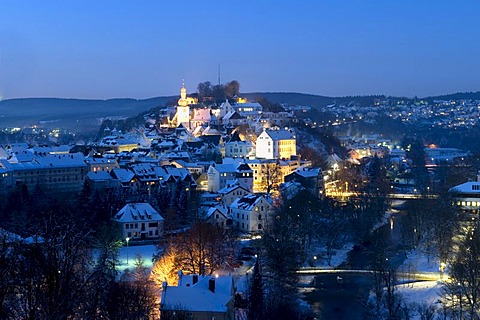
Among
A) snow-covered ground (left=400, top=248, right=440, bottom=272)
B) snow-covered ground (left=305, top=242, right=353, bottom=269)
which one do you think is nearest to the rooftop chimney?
snow-covered ground (left=305, top=242, right=353, bottom=269)

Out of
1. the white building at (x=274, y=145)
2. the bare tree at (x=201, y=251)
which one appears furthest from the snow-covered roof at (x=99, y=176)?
the white building at (x=274, y=145)

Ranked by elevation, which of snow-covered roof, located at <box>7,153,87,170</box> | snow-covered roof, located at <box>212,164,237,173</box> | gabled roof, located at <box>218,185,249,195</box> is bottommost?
gabled roof, located at <box>218,185,249,195</box>

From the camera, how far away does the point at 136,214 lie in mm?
24516

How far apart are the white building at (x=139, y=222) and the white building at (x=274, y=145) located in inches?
630

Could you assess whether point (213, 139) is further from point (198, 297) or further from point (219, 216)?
point (198, 297)

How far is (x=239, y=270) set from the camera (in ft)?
64.4

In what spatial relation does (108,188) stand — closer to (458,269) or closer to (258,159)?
(258,159)

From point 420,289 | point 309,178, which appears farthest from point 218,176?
point 420,289

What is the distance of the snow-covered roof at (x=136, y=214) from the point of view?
2428 cm

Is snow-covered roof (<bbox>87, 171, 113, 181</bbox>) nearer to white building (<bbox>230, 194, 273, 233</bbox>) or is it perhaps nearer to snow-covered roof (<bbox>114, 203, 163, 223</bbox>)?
snow-covered roof (<bbox>114, 203, 163, 223</bbox>)

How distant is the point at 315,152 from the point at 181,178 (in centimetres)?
1482

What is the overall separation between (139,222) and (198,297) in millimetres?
11080

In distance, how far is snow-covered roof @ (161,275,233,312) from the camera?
13.4 metres

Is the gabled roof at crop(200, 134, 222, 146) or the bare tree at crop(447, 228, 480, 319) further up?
the gabled roof at crop(200, 134, 222, 146)
